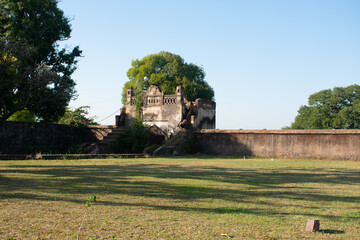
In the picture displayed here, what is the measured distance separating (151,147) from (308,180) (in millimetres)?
10900

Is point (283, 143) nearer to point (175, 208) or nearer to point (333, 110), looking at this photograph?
point (175, 208)

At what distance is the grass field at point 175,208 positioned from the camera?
427 cm

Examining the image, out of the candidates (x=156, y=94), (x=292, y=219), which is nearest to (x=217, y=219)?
(x=292, y=219)

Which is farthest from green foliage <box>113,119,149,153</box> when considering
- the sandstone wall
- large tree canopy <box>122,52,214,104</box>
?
large tree canopy <box>122,52,214,104</box>

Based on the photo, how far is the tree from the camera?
42.7 meters

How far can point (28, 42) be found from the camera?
18953 millimetres

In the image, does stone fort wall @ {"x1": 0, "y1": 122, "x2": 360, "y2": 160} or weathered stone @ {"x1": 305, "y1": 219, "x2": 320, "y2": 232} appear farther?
stone fort wall @ {"x1": 0, "y1": 122, "x2": 360, "y2": 160}

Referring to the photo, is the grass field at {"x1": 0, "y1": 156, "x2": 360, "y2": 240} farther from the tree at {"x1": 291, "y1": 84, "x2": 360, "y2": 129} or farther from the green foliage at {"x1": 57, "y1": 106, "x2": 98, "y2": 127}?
the tree at {"x1": 291, "y1": 84, "x2": 360, "y2": 129}

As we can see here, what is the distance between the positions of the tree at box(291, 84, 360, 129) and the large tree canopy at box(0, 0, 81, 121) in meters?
32.5

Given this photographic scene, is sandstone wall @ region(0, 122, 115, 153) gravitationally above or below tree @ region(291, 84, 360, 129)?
below

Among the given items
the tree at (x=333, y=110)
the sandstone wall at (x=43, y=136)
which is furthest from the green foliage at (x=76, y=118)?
the tree at (x=333, y=110)

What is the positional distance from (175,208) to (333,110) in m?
44.5

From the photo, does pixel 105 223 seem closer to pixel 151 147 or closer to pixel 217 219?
pixel 217 219

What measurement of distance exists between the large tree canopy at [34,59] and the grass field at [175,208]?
8.13 metres
